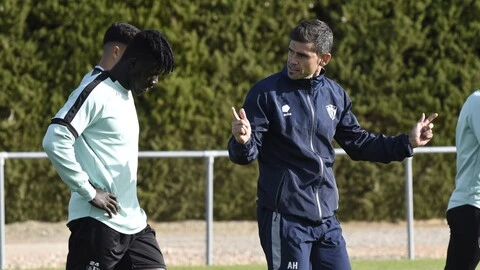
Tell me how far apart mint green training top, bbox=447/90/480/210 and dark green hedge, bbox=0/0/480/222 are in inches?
274

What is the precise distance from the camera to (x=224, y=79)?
581 inches

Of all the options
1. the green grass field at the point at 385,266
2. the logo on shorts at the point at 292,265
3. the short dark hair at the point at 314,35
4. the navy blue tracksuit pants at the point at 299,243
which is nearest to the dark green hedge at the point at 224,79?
the green grass field at the point at 385,266

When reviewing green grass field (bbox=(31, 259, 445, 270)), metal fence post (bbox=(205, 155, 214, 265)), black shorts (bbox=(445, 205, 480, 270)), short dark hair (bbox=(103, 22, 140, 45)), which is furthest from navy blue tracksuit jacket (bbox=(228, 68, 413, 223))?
metal fence post (bbox=(205, 155, 214, 265))

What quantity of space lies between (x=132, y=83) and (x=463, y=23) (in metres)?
9.21

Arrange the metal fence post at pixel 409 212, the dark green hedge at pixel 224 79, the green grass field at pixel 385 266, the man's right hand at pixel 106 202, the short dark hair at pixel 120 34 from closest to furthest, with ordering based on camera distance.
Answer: the man's right hand at pixel 106 202, the short dark hair at pixel 120 34, the green grass field at pixel 385 266, the metal fence post at pixel 409 212, the dark green hedge at pixel 224 79

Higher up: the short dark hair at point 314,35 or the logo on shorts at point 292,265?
the short dark hair at point 314,35

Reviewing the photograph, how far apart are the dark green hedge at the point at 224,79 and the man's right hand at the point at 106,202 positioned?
776cm

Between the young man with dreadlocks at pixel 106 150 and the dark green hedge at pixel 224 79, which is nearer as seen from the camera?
the young man with dreadlocks at pixel 106 150

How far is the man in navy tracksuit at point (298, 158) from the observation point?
667cm

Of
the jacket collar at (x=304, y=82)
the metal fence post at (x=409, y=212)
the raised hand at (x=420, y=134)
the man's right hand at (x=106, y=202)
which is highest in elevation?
the jacket collar at (x=304, y=82)

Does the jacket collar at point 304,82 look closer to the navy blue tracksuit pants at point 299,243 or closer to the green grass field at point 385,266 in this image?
the navy blue tracksuit pants at point 299,243

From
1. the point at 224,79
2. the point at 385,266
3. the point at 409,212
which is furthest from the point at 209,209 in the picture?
the point at 224,79

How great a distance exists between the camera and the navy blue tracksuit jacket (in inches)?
263

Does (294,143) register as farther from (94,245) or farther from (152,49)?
(94,245)
